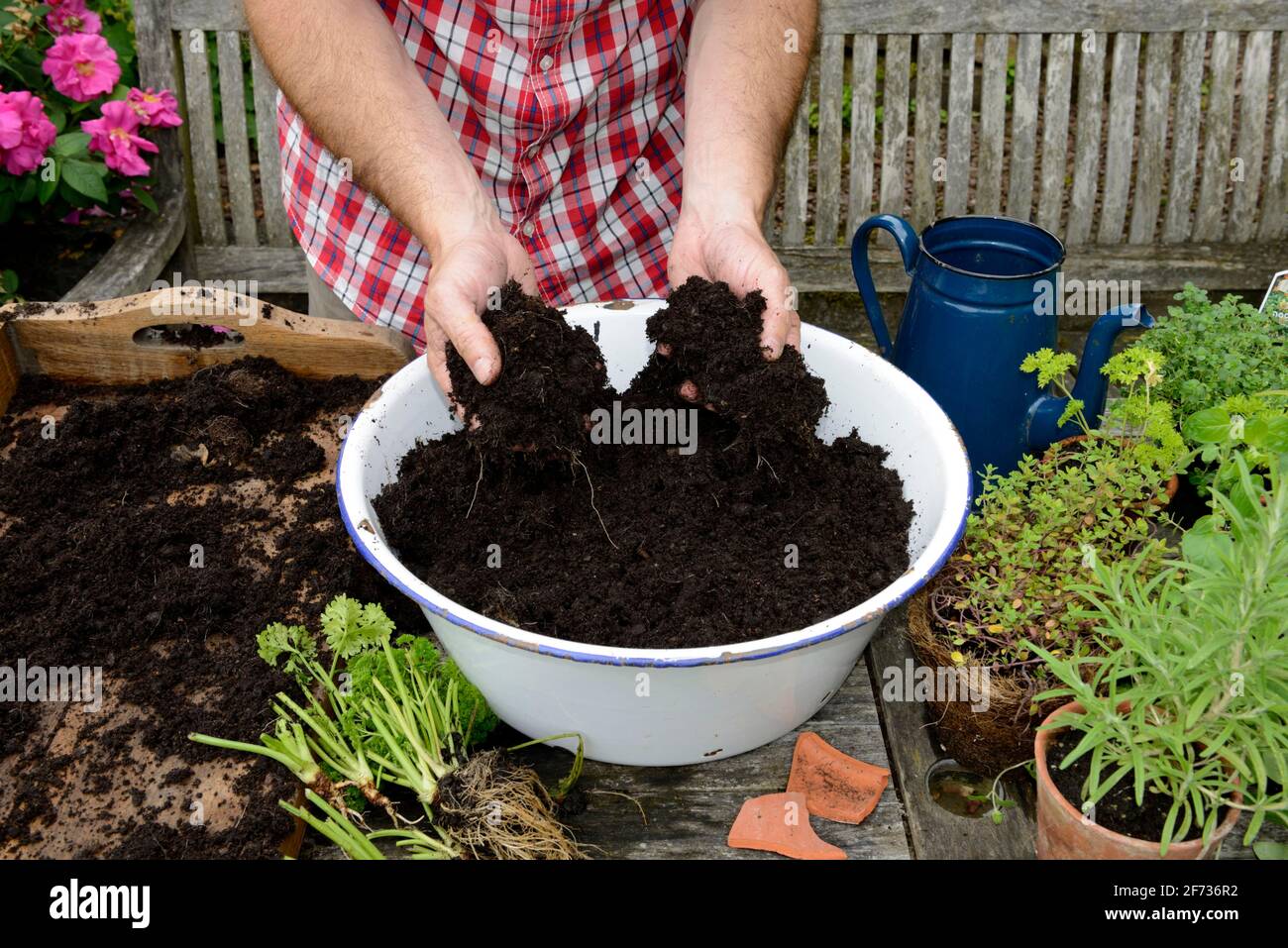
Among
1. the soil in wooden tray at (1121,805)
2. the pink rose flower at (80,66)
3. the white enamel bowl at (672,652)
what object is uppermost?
the pink rose flower at (80,66)

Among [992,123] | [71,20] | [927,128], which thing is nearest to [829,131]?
[927,128]

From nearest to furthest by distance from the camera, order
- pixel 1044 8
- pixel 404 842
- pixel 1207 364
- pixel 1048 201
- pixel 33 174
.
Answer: pixel 404 842 < pixel 1207 364 < pixel 33 174 < pixel 1044 8 < pixel 1048 201

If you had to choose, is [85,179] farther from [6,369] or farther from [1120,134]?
[1120,134]

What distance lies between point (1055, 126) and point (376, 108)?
232 cm

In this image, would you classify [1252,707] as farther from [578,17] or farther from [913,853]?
[578,17]

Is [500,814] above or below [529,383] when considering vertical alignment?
below

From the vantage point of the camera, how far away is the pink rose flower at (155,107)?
292cm

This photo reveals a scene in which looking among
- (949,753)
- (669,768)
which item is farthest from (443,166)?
(949,753)

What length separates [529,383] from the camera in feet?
5.20

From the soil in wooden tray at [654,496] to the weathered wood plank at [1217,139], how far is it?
2381 millimetres

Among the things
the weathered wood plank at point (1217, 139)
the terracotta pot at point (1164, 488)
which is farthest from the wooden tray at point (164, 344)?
the weathered wood plank at point (1217, 139)

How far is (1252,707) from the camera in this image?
3.68 feet

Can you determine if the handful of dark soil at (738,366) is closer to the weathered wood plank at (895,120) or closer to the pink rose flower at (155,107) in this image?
the weathered wood plank at (895,120)

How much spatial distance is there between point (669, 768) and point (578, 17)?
1.37 meters
